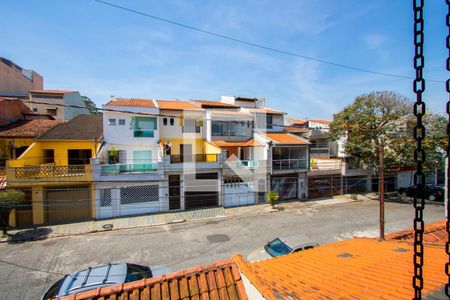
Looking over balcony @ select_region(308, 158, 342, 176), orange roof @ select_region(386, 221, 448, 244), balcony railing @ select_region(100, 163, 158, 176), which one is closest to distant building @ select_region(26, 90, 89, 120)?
balcony railing @ select_region(100, 163, 158, 176)

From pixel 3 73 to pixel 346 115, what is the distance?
41.4 metres

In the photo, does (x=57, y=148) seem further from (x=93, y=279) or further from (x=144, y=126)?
(x=93, y=279)

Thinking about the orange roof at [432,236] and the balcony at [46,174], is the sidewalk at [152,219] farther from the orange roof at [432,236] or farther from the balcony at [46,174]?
the orange roof at [432,236]

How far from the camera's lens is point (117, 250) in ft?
42.4

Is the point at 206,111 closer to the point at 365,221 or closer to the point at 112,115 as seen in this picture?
the point at 112,115

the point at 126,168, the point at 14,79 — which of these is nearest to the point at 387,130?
the point at 126,168

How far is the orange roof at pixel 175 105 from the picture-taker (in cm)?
2443

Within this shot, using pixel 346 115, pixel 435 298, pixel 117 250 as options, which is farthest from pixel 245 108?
pixel 435 298

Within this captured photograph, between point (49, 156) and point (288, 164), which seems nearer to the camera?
point (49, 156)

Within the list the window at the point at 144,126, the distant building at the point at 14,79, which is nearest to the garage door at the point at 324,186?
the window at the point at 144,126

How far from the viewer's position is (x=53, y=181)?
15.9 metres

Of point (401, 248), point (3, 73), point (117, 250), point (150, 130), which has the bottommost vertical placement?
point (117, 250)

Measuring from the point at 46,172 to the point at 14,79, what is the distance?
2573 cm

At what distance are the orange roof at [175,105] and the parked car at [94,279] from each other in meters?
18.0
